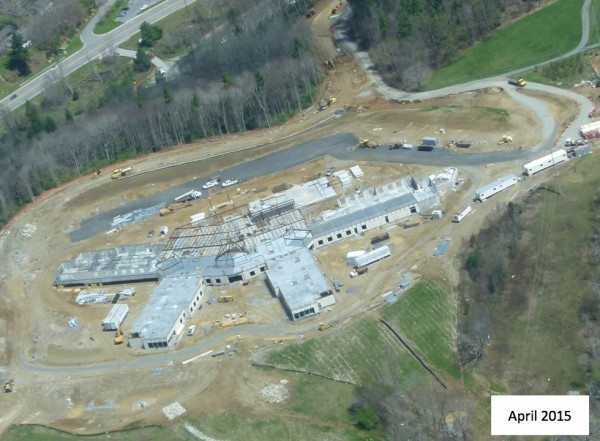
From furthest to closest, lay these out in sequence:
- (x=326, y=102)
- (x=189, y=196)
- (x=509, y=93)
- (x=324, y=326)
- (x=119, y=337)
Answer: (x=326, y=102) < (x=509, y=93) < (x=189, y=196) < (x=119, y=337) < (x=324, y=326)

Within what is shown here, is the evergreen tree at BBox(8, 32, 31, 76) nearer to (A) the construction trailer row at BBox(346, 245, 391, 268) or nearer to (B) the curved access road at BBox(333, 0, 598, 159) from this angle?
(B) the curved access road at BBox(333, 0, 598, 159)

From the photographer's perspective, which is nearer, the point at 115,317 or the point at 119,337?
the point at 119,337

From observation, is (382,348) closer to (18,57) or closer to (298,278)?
(298,278)

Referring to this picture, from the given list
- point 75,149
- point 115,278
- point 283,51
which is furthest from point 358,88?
point 115,278

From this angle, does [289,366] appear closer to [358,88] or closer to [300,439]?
[300,439]

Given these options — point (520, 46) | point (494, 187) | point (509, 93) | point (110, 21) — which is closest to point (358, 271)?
point (494, 187)

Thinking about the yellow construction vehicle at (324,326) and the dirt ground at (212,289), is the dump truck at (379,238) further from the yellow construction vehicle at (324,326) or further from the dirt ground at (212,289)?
the yellow construction vehicle at (324,326)

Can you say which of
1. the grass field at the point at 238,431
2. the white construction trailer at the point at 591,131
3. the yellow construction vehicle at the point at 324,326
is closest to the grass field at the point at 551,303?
the white construction trailer at the point at 591,131
